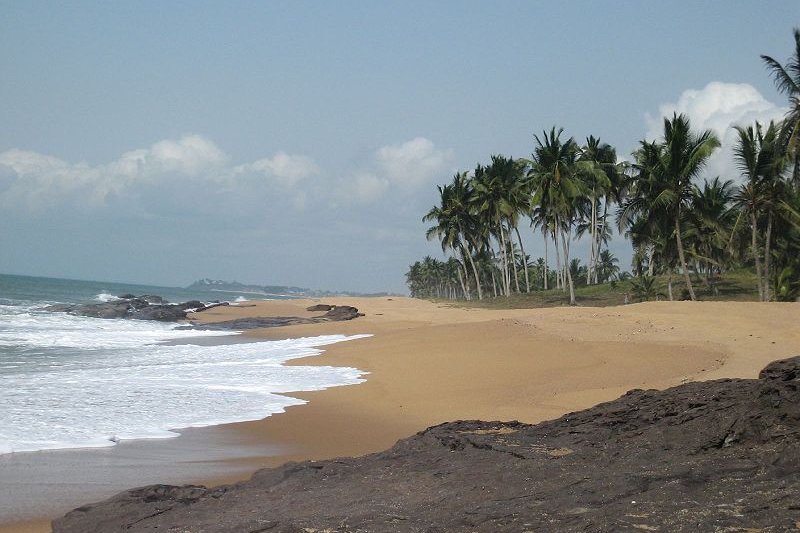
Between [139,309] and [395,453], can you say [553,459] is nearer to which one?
[395,453]

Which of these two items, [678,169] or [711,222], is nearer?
[678,169]

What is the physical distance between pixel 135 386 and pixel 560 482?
10.5 metres

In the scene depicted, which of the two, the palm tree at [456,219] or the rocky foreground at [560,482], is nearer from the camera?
the rocky foreground at [560,482]

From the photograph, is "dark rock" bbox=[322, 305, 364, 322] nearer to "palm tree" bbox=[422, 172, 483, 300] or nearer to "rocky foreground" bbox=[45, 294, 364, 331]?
"rocky foreground" bbox=[45, 294, 364, 331]

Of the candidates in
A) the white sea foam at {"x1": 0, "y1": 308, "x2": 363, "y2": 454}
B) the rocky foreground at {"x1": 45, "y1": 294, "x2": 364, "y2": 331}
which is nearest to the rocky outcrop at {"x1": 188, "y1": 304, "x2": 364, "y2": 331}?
the rocky foreground at {"x1": 45, "y1": 294, "x2": 364, "y2": 331}

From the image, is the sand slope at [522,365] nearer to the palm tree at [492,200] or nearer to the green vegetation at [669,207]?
the green vegetation at [669,207]

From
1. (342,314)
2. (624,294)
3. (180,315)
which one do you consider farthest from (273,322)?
(624,294)

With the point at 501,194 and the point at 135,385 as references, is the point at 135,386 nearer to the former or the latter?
the point at 135,385

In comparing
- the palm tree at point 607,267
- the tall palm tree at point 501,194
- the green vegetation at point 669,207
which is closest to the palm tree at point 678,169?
the green vegetation at point 669,207

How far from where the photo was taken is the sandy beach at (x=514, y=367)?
966 cm

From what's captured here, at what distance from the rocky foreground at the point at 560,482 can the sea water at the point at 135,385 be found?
4165mm

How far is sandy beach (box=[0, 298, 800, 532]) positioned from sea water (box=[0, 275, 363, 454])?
932mm

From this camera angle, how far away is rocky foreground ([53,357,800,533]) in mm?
3641

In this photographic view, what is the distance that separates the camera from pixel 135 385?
13.1 meters
